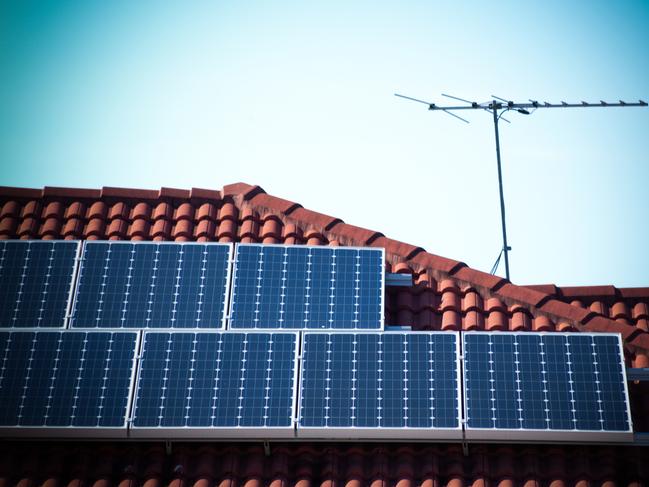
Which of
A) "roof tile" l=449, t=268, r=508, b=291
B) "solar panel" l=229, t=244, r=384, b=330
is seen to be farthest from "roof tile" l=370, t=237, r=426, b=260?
"solar panel" l=229, t=244, r=384, b=330

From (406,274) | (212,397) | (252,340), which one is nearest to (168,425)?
(212,397)

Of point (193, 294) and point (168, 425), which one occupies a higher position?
point (193, 294)

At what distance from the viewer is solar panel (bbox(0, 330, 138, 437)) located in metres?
18.5

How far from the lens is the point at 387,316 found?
20.3 m

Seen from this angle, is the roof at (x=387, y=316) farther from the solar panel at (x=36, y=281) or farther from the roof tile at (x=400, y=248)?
the solar panel at (x=36, y=281)

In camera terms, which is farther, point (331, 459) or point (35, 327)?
point (35, 327)

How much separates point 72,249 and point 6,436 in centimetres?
381

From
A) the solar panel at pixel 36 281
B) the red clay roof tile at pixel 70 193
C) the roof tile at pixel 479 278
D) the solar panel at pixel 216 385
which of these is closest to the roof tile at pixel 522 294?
the roof tile at pixel 479 278

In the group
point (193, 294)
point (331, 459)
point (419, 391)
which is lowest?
point (331, 459)

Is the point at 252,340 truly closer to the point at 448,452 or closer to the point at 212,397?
the point at 212,397

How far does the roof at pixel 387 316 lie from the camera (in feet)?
59.8

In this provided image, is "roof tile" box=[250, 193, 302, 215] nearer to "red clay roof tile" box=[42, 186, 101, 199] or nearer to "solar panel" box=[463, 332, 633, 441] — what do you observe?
"red clay roof tile" box=[42, 186, 101, 199]

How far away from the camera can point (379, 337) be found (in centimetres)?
1908

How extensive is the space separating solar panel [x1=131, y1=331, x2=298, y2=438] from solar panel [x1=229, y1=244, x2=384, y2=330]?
51 centimetres
